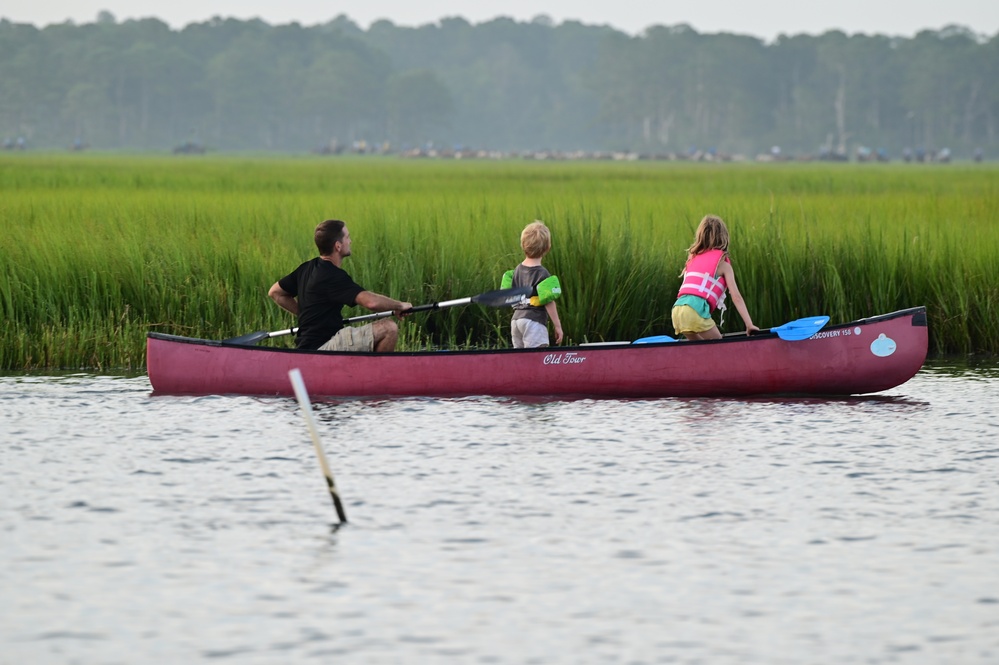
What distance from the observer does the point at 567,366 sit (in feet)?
39.9

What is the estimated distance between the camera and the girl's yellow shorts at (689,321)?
12828 millimetres

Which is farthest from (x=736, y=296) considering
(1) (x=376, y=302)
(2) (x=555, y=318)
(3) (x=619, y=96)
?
(3) (x=619, y=96)

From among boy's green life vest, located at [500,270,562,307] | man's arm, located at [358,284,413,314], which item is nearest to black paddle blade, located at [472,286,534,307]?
boy's green life vest, located at [500,270,562,307]

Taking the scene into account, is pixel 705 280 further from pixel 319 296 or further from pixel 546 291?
pixel 319 296

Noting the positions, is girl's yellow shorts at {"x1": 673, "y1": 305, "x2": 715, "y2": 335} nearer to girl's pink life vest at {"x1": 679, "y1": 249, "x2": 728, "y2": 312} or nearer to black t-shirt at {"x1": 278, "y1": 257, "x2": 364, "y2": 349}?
girl's pink life vest at {"x1": 679, "y1": 249, "x2": 728, "y2": 312}

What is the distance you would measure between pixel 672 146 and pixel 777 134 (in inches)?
440

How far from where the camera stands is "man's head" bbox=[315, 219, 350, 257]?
12.3 metres

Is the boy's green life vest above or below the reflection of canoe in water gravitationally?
above

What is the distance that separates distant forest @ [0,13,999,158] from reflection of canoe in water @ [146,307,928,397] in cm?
15731

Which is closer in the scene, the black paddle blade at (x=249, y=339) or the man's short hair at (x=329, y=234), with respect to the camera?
the man's short hair at (x=329, y=234)

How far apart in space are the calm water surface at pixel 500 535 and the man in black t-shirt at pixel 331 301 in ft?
2.92

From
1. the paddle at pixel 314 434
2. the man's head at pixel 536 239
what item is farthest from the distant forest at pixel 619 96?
the paddle at pixel 314 434

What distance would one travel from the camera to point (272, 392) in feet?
40.5

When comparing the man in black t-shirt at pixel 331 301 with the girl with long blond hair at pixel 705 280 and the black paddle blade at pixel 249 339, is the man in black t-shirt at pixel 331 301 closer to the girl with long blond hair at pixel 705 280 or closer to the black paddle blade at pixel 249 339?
the black paddle blade at pixel 249 339
